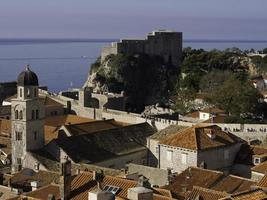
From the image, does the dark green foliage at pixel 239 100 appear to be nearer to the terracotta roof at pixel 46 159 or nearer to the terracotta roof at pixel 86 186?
the terracotta roof at pixel 46 159

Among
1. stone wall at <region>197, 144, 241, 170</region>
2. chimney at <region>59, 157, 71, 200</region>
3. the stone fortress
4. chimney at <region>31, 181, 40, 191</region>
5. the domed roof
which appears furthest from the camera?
the stone fortress

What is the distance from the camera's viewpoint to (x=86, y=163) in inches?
1535

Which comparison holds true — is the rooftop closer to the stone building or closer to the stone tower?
the stone building

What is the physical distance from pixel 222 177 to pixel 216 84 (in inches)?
1664

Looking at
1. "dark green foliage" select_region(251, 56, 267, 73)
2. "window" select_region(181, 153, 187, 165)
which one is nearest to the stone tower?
"window" select_region(181, 153, 187, 165)

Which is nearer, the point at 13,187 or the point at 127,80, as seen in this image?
the point at 13,187

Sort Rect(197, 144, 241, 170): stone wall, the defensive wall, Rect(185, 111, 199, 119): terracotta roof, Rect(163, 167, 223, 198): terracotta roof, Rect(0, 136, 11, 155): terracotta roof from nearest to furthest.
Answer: Rect(163, 167, 223, 198): terracotta roof, Rect(197, 144, 241, 170): stone wall, Rect(0, 136, 11, 155): terracotta roof, the defensive wall, Rect(185, 111, 199, 119): terracotta roof

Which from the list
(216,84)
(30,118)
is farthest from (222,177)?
(216,84)

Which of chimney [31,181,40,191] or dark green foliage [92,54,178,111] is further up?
chimney [31,181,40,191]

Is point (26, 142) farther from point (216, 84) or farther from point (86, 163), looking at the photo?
point (216, 84)

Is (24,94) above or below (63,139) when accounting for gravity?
above

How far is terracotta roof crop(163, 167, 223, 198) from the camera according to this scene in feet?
92.9

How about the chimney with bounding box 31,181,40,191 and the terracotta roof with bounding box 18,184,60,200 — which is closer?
the terracotta roof with bounding box 18,184,60,200

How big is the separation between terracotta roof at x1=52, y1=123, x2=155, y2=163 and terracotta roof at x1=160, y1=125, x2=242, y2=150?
4.79m
